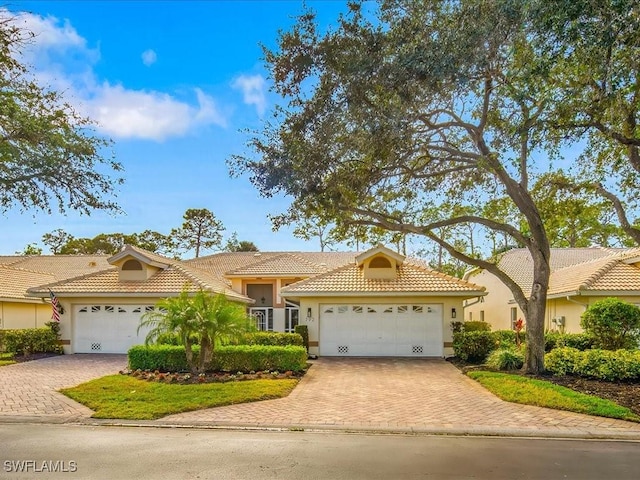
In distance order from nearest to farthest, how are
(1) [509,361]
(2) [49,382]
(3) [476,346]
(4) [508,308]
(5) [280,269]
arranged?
(2) [49,382] < (1) [509,361] < (3) [476,346] < (4) [508,308] < (5) [280,269]

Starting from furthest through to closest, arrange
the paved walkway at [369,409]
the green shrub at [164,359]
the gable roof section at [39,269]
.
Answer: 1. the gable roof section at [39,269]
2. the green shrub at [164,359]
3. the paved walkway at [369,409]

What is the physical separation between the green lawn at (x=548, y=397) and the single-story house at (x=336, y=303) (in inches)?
240

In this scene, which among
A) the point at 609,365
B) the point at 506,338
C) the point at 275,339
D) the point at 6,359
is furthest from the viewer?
the point at 506,338

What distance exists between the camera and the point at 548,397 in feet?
35.2

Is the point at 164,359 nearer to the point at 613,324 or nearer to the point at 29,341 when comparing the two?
the point at 29,341

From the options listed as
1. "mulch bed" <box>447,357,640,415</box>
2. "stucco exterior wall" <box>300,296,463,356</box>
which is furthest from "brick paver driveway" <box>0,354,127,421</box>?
"mulch bed" <box>447,357,640,415</box>

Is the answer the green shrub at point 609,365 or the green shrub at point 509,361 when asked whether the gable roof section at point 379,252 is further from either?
the green shrub at point 609,365

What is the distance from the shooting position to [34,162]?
10.2m

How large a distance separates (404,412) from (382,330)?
9.82 meters

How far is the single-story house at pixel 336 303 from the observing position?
19531 mm

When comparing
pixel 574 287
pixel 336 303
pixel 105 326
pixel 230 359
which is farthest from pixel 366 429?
pixel 105 326

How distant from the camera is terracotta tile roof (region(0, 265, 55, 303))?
23.0 metres

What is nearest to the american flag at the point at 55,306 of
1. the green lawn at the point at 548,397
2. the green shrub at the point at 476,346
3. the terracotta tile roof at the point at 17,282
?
the terracotta tile roof at the point at 17,282

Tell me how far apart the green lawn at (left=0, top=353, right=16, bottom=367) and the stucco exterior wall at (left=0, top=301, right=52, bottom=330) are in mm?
3183
